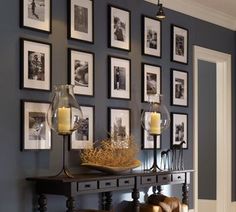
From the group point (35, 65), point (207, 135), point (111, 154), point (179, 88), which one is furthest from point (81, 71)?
point (207, 135)

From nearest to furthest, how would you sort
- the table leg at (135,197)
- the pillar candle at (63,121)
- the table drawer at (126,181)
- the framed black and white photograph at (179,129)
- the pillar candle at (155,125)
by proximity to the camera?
the pillar candle at (63,121) < the table drawer at (126,181) < the table leg at (135,197) < the pillar candle at (155,125) < the framed black and white photograph at (179,129)

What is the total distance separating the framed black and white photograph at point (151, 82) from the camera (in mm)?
4984

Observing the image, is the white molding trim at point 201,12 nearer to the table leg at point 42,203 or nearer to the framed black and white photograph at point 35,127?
the framed black and white photograph at point 35,127

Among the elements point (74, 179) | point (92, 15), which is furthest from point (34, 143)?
point (92, 15)

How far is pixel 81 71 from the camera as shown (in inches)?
168

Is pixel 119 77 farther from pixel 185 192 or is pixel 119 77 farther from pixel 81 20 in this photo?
pixel 185 192

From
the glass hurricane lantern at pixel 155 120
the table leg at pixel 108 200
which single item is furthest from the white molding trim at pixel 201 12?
the table leg at pixel 108 200

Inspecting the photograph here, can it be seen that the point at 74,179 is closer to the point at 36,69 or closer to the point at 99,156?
the point at 99,156

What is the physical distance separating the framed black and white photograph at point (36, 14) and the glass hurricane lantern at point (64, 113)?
0.50m

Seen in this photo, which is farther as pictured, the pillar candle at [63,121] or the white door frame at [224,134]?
the white door frame at [224,134]

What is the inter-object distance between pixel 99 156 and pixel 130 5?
5.08ft

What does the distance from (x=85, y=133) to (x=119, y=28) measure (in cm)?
107

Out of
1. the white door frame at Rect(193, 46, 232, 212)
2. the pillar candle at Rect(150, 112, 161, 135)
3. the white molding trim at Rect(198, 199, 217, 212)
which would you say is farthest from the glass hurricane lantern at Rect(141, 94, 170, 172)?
the white molding trim at Rect(198, 199, 217, 212)

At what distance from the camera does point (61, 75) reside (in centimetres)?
410
